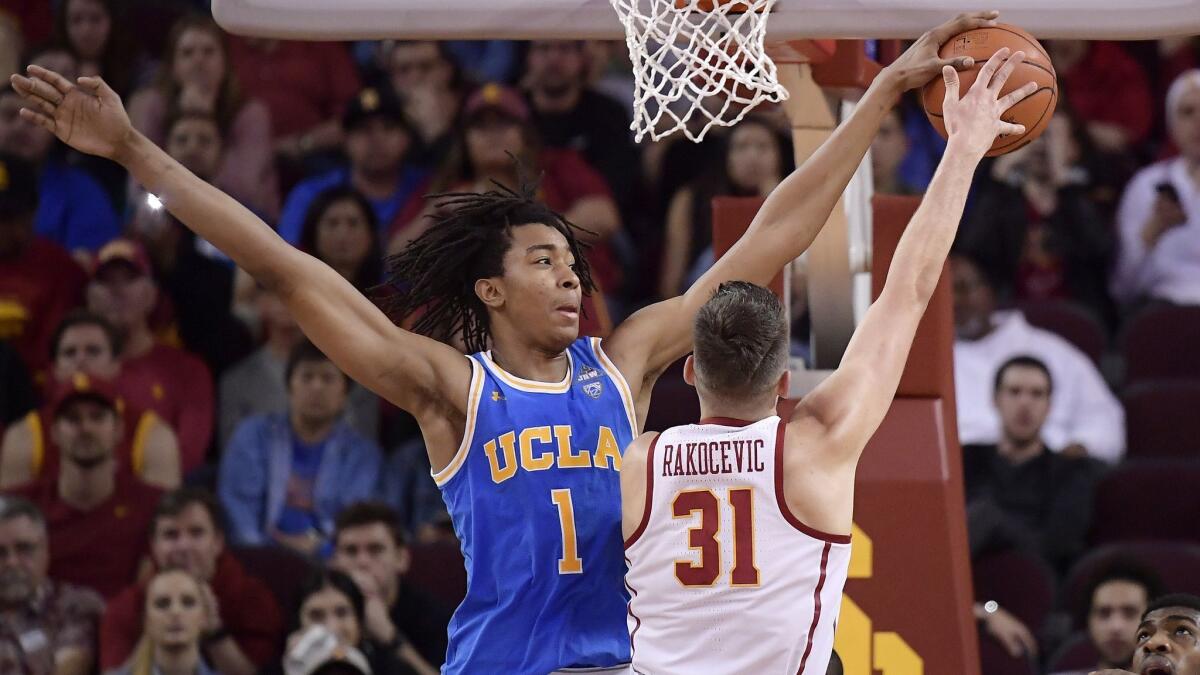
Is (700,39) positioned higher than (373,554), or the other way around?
(700,39)

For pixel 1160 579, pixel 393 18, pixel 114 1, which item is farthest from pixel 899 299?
pixel 114 1

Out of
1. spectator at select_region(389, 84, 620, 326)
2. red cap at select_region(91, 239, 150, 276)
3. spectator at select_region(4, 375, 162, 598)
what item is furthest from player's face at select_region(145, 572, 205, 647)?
spectator at select_region(389, 84, 620, 326)

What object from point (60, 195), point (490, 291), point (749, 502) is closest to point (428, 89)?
point (60, 195)

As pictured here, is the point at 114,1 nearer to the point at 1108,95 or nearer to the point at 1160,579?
the point at 1108,95

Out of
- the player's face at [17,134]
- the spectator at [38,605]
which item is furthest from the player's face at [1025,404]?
the player's face at [17,134]

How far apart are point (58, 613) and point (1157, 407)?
4641mm

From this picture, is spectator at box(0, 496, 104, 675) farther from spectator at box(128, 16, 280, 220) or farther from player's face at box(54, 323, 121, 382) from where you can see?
spectator at box(128, 16, 280, 220)

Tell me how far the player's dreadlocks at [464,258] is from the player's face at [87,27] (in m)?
5.25

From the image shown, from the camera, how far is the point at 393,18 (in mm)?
4738

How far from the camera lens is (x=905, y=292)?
4074mm

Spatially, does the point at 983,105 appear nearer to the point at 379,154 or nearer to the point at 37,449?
the point at 37,449

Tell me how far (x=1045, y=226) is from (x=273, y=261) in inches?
214

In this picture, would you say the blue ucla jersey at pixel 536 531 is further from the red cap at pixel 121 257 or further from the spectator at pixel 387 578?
the red cap at pixel 121 257

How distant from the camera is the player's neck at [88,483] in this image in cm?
784
